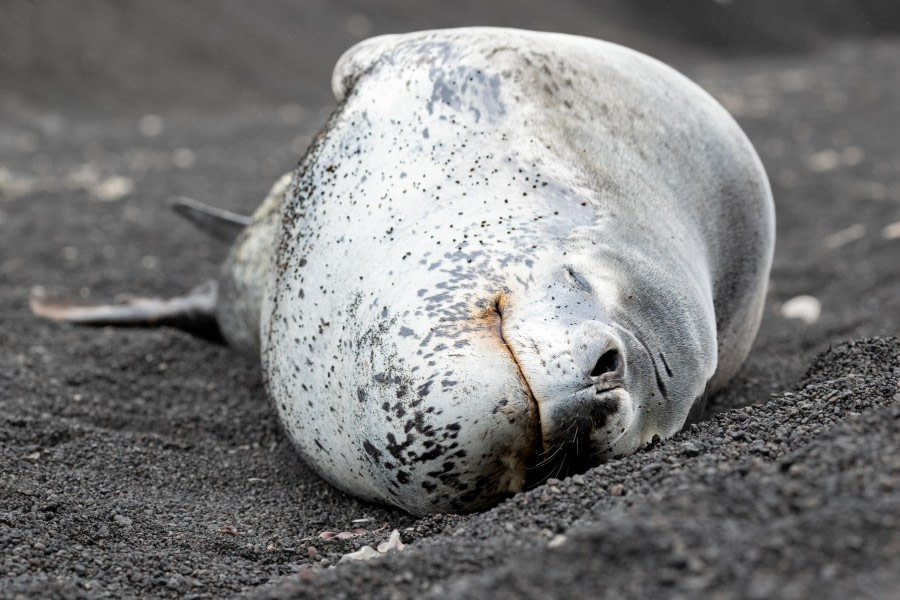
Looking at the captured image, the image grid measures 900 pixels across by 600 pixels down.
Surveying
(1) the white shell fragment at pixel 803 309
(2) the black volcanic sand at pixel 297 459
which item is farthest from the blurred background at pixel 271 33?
(1) the white shell fragment at pixel 803 309

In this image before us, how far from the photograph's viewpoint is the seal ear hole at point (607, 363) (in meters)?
2.29

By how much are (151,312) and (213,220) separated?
0.50m

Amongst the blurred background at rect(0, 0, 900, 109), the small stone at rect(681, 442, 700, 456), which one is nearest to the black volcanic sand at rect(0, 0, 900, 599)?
the small stone at rect(681, 442, 700, 456)

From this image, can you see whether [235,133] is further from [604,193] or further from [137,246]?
[604,193]

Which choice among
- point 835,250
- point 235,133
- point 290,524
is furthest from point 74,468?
point 235,133

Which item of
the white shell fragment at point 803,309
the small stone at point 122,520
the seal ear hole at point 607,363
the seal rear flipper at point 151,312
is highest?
the seal ear hole at point 607,363

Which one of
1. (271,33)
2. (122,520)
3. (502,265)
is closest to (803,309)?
(502,265)

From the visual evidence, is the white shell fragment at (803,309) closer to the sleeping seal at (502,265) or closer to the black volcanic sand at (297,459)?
the black volcanic sand at (297,459)

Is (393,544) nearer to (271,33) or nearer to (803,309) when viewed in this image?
(803,309)

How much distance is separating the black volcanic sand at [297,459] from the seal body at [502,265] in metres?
Answer: 0.15

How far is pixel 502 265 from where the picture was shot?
248cm

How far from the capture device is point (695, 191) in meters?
3.16

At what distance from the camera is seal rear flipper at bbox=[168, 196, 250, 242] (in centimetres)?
441

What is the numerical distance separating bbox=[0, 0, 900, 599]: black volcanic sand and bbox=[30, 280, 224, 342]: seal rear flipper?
0.10m
